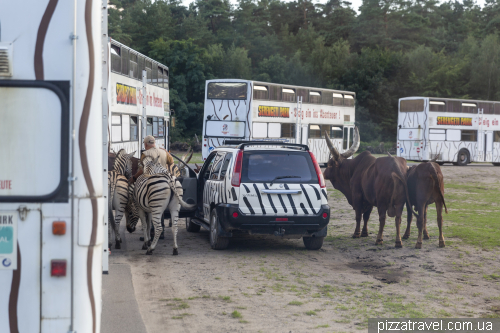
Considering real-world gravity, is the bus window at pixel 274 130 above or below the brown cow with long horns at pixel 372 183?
above

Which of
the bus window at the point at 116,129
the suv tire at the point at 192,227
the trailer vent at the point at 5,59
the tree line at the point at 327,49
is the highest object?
the tree line at the point at 327,49

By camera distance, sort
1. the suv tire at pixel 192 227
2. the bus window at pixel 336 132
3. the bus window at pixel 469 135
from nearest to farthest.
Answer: the suv tire at pixel 192 227 → the bus window at pixel 336 132 → the bus window at pixel 469 135

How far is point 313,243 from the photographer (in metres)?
10.2

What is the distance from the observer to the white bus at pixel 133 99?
56.5 ft

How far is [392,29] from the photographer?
81062 millimetres

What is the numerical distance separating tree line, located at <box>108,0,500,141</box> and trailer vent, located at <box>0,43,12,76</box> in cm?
5149

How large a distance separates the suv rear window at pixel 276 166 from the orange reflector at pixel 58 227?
594 centimetres

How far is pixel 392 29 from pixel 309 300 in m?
79.1

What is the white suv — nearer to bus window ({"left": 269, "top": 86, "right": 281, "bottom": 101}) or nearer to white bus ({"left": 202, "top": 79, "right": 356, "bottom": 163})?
white bus ({"left": 202, "top": 79, "right": 356, "bottom": 163})

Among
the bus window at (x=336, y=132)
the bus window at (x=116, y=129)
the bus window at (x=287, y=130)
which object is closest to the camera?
the bus window at (x=116, y=129)

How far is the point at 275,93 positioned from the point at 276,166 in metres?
20.2

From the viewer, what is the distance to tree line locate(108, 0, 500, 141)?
61.9 metres

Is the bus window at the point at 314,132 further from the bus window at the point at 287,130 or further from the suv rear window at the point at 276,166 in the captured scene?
the suv rear window at the point at 276,166

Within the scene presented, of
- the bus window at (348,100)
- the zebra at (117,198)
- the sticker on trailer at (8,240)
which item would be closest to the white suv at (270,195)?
the zebra at (117,198)
